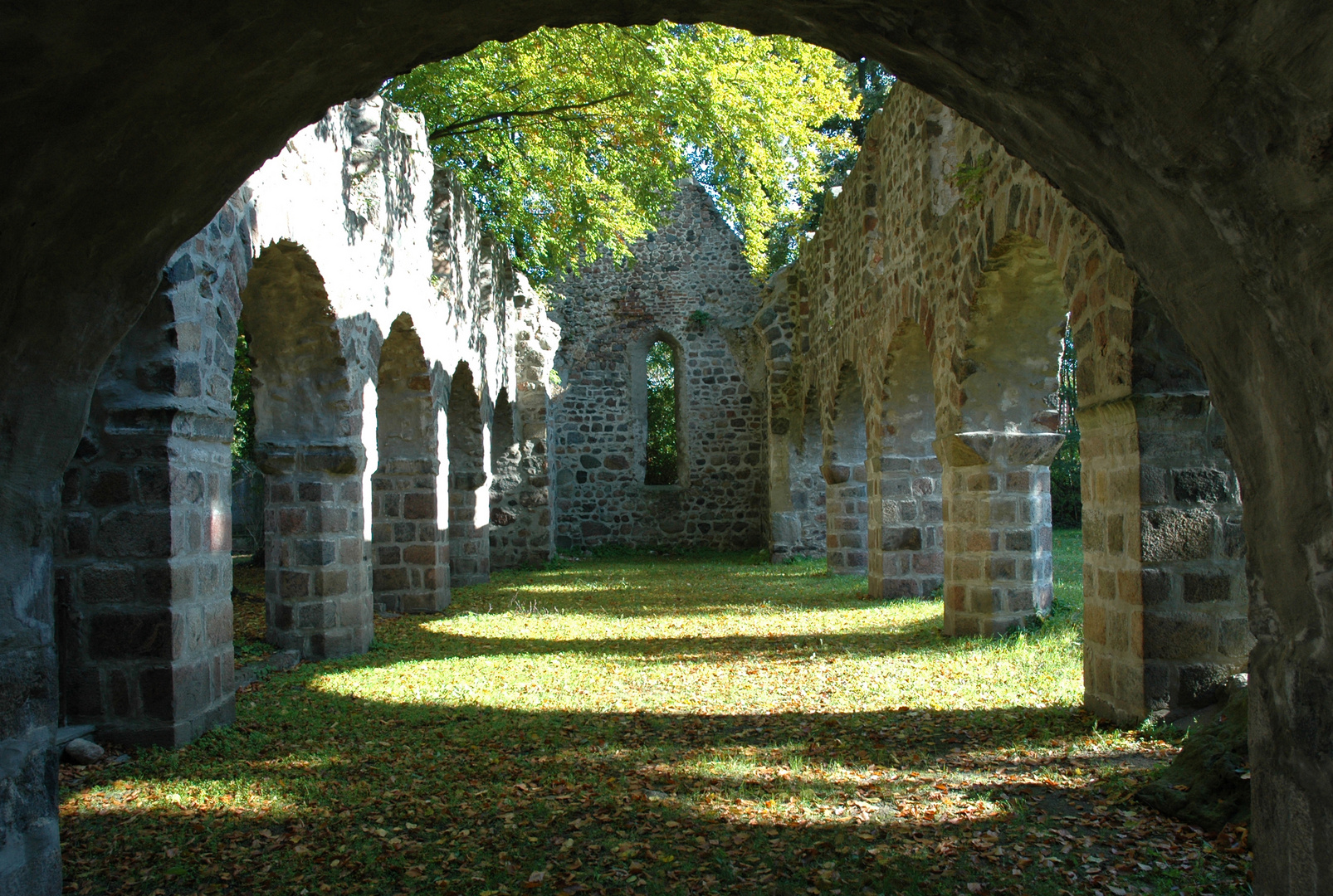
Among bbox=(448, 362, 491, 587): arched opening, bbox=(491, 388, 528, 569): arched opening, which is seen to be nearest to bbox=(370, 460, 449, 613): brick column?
bbox=(448, 362, 491, 587): arched opening

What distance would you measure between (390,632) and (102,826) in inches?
200

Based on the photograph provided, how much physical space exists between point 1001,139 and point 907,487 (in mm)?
7772

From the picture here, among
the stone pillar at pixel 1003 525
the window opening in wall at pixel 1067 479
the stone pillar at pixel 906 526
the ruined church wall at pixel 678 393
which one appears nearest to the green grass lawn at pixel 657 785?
the stone pillar at pixel 1003 525

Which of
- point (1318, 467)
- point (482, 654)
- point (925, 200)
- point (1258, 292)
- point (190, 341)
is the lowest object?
point (482, 654)

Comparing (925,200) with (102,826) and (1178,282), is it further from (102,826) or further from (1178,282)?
(102,826)

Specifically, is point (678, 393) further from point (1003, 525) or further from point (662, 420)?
point (1003, 525)

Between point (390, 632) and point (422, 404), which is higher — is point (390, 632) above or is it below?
below

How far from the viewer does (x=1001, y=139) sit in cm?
255

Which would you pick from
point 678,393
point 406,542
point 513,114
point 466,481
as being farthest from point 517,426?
point 406,542

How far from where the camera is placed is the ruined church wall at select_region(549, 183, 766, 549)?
18.4 metres

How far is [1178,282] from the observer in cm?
218

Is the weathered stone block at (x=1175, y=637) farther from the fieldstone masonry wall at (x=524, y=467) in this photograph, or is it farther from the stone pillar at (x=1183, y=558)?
the fieldstone masonry wall at (x=524, y=467)

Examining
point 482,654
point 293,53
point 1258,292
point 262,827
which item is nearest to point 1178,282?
point 1258,292

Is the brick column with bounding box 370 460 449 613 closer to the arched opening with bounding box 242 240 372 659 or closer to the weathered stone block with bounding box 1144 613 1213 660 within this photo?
the arched opening with bounding box 242 240 372 659
